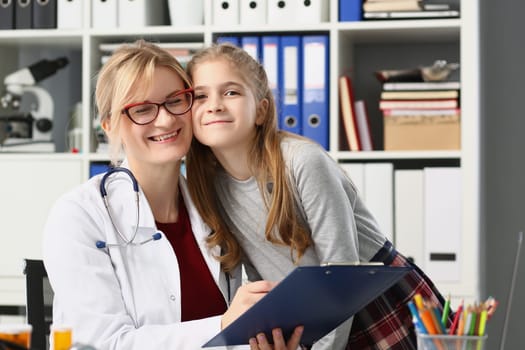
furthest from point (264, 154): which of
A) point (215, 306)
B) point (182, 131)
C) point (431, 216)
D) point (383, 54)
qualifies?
point (383, 54)

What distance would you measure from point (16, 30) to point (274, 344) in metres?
2.13

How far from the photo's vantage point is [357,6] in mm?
3096

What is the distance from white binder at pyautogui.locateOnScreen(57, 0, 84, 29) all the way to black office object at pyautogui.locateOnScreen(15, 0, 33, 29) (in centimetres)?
13

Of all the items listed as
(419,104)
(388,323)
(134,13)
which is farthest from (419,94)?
(388,323)

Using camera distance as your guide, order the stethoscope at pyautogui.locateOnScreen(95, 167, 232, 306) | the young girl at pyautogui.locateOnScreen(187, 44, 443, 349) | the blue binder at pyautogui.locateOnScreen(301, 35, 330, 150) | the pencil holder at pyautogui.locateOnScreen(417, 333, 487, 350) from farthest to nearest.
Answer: the blue binder at pyautogui.locateOnScreen(301, 35, 330, 150)
the young girl at pyautogui.locateOnScreen(187, 44, 443, 349)
the stethoscope at pyautogui.locateOnScreen(95, 167, 232, 306)
the pencil holder at pyautogui.locateOnScreen(417, 333, 487, 350)

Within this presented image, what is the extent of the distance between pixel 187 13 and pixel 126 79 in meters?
1.45

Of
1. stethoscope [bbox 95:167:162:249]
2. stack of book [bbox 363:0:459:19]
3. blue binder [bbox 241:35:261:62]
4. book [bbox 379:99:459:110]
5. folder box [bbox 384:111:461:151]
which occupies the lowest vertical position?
stethoscope [bbox 95:167:162:249]

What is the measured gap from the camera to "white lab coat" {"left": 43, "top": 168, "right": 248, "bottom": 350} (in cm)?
166

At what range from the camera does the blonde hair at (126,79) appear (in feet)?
5.98

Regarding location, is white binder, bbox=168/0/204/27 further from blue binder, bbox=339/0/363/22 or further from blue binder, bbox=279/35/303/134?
blue binder, bbox=339/0/363/22

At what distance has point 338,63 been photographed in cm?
310

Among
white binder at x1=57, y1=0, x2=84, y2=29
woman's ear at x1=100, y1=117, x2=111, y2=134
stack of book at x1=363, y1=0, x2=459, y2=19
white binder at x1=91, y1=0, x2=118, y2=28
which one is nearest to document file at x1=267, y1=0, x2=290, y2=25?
stack of book at x1=363, y1=0, x2=459, y2=19

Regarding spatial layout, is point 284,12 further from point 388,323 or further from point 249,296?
point 249,296

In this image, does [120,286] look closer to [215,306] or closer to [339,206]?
[215,306]
